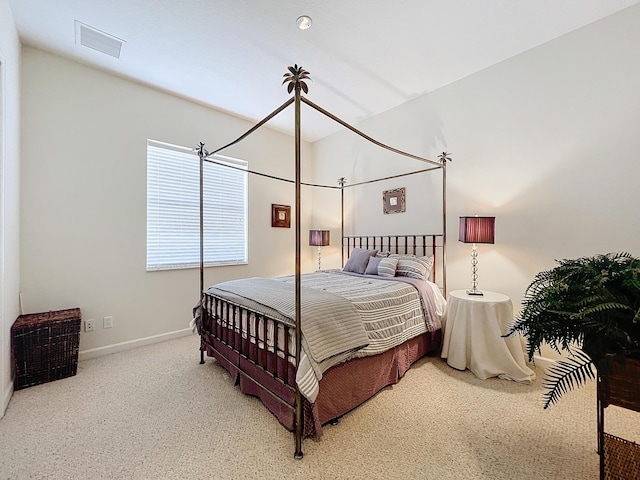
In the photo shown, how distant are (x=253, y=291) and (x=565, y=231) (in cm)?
278

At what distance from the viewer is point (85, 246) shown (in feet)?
9.20

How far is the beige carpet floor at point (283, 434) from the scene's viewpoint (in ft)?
4.69

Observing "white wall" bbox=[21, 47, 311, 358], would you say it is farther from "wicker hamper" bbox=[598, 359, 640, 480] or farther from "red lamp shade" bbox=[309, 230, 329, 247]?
"wicker hamper" bbox=[598, 359, 640, 480]

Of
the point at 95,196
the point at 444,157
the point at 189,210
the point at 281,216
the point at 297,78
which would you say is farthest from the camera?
the point at 281,216

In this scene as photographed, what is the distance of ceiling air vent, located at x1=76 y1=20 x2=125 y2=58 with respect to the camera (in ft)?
7.63

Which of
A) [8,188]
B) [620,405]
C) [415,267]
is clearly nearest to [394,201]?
[415,267]


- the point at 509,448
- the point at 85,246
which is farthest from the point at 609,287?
the point at 85,246

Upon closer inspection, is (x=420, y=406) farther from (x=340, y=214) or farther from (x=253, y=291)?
(x=340, y=214)

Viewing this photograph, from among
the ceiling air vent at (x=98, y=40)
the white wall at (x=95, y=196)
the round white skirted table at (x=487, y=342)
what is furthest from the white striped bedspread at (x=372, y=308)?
the ceiling air vent at (x=98, y=40)

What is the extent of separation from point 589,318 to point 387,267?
1992mm

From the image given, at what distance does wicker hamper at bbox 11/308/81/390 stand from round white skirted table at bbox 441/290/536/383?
11.2 feet

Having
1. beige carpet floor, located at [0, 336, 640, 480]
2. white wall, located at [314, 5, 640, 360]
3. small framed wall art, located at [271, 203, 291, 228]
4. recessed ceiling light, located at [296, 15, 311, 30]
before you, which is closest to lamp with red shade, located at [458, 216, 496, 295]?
white wall, located at [314, 5, 640, 360]

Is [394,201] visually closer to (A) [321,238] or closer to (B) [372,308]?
(A) [321,238]

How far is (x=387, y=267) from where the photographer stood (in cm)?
306
